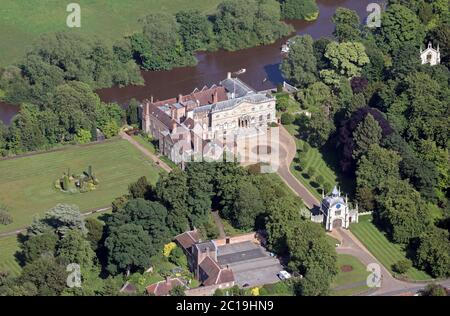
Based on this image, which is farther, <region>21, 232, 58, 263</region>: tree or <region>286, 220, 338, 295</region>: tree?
<region>21, 232, 58, 263</region>: tree

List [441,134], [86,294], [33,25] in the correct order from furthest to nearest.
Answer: [33,25]
[441,134]
[86,294]

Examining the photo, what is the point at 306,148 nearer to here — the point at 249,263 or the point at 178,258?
the point at 249,263

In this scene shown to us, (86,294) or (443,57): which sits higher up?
(443,57)

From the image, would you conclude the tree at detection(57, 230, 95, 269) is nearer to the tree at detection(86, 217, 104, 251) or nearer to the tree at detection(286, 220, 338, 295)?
the tree at detection(86, 217, 104, 251)

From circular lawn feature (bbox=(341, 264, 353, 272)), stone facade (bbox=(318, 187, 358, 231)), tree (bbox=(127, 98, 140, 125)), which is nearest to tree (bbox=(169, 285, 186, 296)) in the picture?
circular lawn feature (bbox=(341, 264, 353, 272))

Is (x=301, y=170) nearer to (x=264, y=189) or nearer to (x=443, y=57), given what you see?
(x=264, y=189)
